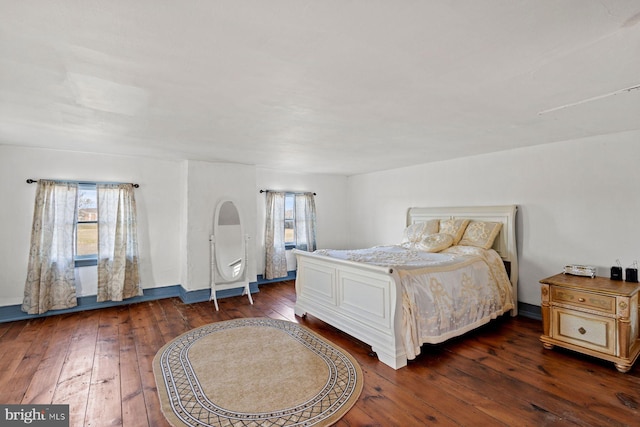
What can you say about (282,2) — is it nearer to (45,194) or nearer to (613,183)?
(613,183)

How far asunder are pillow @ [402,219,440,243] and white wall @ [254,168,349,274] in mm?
2159

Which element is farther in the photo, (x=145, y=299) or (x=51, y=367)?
(x=145, y=299)

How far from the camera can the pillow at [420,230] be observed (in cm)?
458

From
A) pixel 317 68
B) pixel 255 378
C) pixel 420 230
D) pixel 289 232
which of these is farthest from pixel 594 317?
pixel 289 232

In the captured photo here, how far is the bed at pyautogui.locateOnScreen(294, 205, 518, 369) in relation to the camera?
9.16ft

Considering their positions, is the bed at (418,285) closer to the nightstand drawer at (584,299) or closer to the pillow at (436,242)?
the pillow at (436,242)

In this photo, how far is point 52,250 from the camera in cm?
404

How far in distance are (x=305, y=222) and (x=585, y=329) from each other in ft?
14.9

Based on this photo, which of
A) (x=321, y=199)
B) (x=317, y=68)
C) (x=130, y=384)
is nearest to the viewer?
(x=317, y=68)

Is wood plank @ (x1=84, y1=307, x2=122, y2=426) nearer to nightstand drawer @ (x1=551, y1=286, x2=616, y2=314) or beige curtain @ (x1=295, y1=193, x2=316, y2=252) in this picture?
beige curtain @ (x1=295, y1=193, x2=316, y2=252)

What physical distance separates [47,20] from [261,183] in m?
4.57

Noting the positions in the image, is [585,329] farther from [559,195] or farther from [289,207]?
[289,207]

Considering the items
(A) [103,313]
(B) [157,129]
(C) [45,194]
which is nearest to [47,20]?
(B) [157,129]

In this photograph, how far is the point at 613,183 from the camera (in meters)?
3.25
